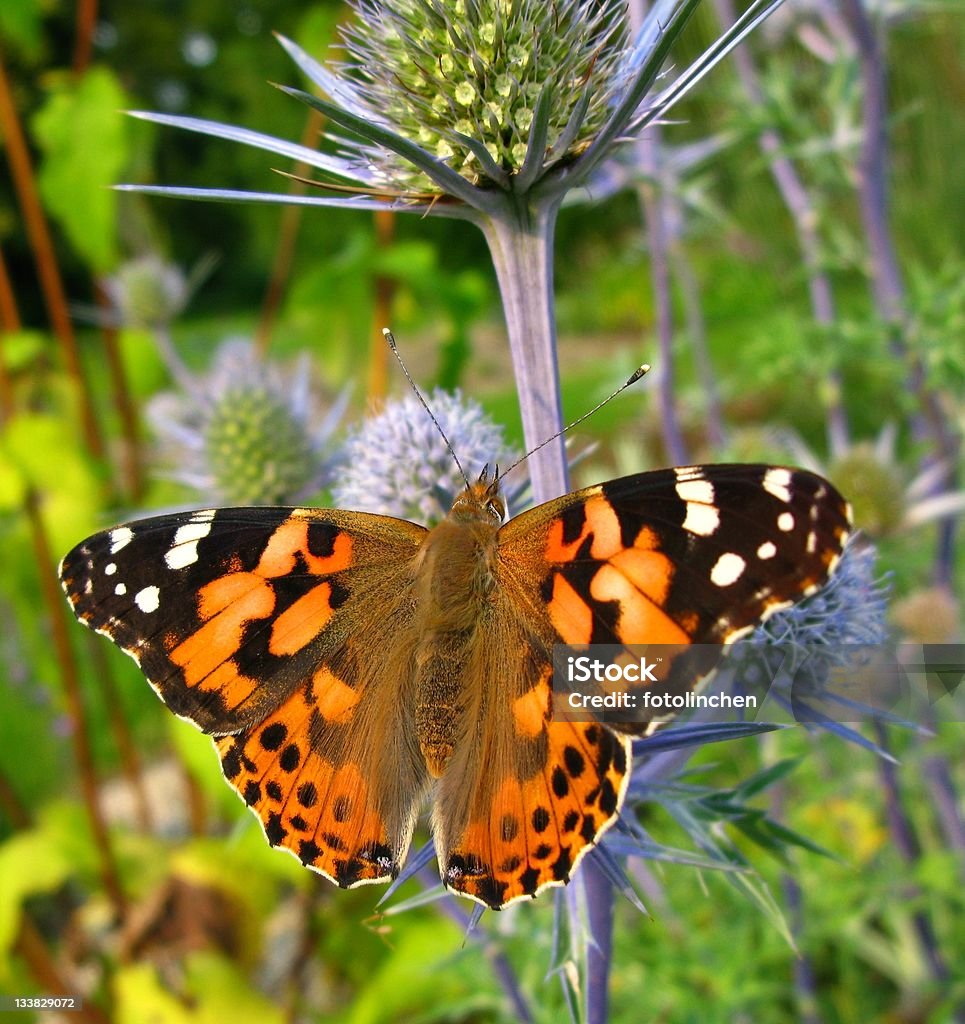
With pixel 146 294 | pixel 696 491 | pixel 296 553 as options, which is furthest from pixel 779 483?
pixel 146 294

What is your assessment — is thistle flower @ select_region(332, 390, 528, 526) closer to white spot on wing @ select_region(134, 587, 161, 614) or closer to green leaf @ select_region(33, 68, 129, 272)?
white spot on wing @ select_region(134, 587, 161, 614)

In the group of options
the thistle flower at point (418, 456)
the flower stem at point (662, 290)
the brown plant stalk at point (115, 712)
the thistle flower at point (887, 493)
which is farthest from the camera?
the brown plant stalk at point (115, 712)

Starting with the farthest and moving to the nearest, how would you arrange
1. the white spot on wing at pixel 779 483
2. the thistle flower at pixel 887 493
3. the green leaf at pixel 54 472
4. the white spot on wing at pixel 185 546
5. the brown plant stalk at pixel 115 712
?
the brown plant stalk at pixel 115 712 → the green leaf at pixel 54 472 → the thistle flower at pixel 887 493 → the white spot on wing at pixel 185 546 → the white spot on wing at pixel 779 483

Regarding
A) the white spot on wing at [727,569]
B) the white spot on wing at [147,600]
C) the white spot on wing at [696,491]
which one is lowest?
the white spot on wing at [147,600]

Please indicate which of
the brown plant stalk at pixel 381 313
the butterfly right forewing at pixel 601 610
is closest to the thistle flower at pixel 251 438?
the brown plant stalk at pixel 381 313

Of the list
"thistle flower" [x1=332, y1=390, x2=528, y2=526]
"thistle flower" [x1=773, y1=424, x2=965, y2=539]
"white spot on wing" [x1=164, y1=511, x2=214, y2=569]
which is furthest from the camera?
"thistle flower" [x1=773, y1=424, x2=965, y2=539]

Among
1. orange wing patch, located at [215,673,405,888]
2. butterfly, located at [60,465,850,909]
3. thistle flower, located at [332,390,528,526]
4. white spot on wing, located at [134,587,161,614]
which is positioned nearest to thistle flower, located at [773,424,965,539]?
thistle flower, located at [332,390,528,526]

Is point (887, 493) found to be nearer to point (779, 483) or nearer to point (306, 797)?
point (779, 483)

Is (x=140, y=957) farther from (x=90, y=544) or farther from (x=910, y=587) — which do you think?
(x=910, y=587)

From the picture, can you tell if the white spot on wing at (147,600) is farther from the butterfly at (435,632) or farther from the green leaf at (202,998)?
the green leaf at (202,998)
